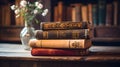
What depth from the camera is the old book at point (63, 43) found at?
1.50 metres

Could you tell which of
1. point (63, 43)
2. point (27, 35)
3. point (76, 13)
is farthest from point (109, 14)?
point (63, 43)

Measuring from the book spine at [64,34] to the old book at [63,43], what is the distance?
25 millimetres

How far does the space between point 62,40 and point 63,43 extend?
23 millimetres

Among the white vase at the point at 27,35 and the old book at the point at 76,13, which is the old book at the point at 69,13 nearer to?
the old book at the point at 76,13

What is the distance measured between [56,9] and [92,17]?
0.31 m

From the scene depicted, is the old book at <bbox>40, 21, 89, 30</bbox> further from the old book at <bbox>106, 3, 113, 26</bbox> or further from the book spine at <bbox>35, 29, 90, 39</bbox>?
the old book at <bbox>106, 3, 113, 26</bbox>

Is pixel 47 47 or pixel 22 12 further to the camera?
pixel 22 12

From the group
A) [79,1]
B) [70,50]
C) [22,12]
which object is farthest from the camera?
[79,1]

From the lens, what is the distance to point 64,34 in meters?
1.55

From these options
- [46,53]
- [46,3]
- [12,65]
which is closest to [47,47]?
[46,53]

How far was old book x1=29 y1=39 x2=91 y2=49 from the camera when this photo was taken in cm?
150

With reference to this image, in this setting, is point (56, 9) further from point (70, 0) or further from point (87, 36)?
point (87, 36)

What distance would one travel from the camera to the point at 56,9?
2359mm

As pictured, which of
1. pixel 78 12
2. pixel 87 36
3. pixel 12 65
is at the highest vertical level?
pixel 78 12
